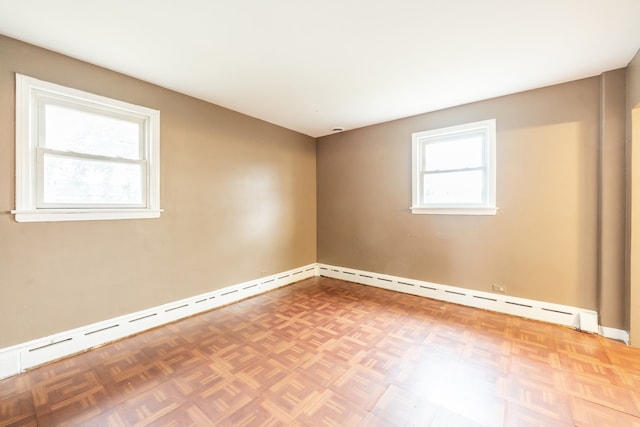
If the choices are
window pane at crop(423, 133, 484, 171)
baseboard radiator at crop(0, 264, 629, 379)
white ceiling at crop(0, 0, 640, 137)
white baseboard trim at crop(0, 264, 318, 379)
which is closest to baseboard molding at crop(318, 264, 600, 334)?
baseboard radiator at crop(0, 264, 629, 379)

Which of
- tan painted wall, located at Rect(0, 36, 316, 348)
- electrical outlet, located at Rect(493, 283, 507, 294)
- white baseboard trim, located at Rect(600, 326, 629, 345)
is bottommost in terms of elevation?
white baseboard trim, located at Rect(600, 326, 629, 345)

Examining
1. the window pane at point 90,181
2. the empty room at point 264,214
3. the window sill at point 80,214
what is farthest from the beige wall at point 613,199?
the window pane at point 90,181

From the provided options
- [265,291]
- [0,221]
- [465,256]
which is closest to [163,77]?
[0,221]

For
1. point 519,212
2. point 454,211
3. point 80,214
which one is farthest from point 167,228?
point 519,212

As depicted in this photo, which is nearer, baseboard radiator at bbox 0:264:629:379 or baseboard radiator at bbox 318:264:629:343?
baseboard radiator at bbox 0:264:629:379

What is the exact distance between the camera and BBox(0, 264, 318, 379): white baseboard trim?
1.99m

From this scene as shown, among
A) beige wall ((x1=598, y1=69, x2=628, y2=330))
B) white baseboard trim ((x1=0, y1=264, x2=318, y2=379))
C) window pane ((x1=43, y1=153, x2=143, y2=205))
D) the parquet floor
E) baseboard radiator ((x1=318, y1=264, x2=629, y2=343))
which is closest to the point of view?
the parquet floor

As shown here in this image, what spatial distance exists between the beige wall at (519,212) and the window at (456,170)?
0.10 metres

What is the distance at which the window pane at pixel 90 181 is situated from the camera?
7.16 ft

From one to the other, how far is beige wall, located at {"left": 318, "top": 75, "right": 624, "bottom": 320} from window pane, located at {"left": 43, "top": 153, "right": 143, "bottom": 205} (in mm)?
3209

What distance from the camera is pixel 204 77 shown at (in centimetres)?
262

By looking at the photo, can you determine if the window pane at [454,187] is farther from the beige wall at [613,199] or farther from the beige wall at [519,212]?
the beige wall at [613,199]

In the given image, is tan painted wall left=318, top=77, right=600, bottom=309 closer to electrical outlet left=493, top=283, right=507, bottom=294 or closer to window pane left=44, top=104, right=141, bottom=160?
electrical outlet left=493, top=283, right=507, bottom=294

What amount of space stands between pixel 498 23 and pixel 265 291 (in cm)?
394
